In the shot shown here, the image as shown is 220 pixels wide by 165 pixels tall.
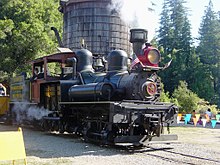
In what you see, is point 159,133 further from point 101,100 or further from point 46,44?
point 46,44

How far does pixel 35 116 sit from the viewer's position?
1341 cm

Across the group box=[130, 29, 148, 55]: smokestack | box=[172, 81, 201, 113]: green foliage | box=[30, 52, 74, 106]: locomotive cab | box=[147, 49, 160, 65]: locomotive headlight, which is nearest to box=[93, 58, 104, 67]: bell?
box=[30, 52, 74, 106]: locomotive cab

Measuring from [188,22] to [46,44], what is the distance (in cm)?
3914

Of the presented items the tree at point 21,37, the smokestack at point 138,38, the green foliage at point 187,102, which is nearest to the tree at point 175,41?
the green foliage at point 187,102

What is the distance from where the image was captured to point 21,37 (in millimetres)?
26266

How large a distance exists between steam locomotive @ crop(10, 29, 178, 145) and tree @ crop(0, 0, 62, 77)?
14026mm

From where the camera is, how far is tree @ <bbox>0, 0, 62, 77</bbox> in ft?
86.7

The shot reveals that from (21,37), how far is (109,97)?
1818 centimetres

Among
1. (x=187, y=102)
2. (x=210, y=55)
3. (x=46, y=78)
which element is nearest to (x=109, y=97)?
(x=46, y=78)

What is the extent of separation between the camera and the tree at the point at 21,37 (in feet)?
86.7

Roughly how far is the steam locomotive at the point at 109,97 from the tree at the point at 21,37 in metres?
14.0

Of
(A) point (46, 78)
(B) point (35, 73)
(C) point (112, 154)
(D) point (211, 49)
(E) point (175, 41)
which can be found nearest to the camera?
(C) point (112, 154)

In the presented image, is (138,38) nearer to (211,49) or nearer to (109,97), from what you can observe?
(109,97)

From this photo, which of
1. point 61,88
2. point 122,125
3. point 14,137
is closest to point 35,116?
point 61,88
